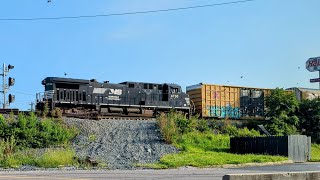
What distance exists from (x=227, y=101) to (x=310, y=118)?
30.5 ft

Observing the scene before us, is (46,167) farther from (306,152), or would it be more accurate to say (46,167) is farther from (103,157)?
(306,152)

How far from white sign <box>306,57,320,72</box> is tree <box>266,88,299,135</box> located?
1669 cm

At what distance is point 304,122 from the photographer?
115 feet

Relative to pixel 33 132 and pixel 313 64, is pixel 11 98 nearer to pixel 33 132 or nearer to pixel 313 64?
pixel 33 132

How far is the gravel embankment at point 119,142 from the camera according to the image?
2070 cm

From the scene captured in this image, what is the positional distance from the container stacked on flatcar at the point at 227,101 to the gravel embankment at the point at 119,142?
11797 millimetres

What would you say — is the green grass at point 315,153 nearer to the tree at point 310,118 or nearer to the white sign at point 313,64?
the tree at point 310,118

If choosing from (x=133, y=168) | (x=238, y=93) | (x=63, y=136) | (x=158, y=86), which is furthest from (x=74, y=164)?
(x=238, y=93)

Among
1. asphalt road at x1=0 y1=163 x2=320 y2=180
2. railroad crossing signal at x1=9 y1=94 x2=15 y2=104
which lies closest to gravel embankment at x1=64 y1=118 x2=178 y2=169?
asphalt road at x1=0 y1=163 x2=320 y2=180

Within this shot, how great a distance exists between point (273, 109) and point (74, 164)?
20915 millimetres

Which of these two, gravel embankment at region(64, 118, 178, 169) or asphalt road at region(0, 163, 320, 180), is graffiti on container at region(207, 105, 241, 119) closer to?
gravel embankment at region(64, 118, 178, 169)

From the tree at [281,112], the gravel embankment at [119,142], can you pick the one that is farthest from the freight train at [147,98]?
the tree at [281,112]

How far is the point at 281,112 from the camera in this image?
3459 centimetres

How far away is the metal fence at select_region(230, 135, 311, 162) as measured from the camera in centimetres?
2378
